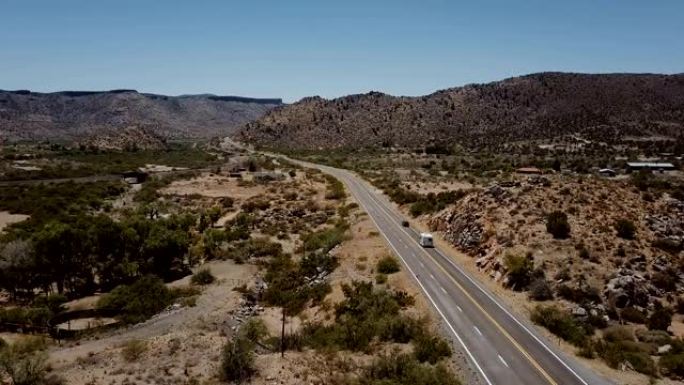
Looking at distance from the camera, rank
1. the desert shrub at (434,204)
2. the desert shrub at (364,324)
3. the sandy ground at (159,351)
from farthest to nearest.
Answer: the desert shrub at (434,204) → the desert shrub at (364,324) → the sandy ground at (159,351)

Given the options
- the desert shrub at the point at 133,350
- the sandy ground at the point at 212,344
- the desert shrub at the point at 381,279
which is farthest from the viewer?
the desert shrub at the point at 381,279

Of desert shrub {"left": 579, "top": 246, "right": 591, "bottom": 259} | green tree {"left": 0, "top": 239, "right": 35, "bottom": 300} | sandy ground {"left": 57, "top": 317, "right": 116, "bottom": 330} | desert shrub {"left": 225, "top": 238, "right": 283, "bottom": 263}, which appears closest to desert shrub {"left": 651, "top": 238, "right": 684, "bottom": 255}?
desert shrub {"left": 579, "top": 246, "right": 591, "bottom": 259}

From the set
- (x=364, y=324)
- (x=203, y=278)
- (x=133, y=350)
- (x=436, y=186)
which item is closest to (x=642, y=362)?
(x=364, y=324)

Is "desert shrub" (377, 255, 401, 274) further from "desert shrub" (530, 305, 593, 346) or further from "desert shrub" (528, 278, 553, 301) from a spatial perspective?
"desert shrub" (530, 305, 593, 346)

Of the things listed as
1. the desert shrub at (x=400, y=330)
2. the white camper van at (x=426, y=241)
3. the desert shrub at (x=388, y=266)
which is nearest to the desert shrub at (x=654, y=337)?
the desert shrub at (x=400, y=330)

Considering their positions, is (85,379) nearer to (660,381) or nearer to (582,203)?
(660,381)

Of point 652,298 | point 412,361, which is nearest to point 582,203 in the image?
point 652,298

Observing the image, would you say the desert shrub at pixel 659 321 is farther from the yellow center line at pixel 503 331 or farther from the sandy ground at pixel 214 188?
the sandy ground at pixel 214 188
